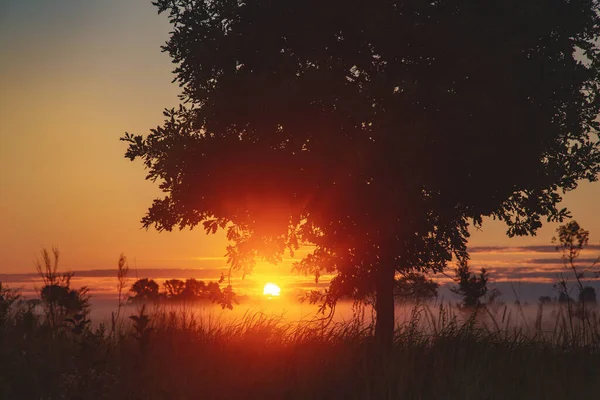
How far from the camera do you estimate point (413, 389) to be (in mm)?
10180

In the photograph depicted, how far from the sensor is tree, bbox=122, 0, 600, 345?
14.7 metres

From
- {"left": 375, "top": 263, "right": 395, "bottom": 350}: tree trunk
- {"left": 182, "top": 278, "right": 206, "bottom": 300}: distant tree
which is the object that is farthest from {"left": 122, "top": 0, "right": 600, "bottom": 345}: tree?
{"left": 182, "top": 278, "right": 206, "bottom": 300}: distant tree

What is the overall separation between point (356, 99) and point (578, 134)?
5.96 metres

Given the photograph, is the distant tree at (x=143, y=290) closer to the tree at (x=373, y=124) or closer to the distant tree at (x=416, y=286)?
the tree at (x=373, y=124)

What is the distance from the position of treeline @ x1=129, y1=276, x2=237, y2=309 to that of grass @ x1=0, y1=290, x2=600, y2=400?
1.40 ft

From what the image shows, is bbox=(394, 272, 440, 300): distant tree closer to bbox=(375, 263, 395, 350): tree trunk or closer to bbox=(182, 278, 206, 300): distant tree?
bbox=(375, 263, 395, 350): tree trunk

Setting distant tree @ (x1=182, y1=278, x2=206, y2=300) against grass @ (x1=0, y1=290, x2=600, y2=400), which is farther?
distant tree @ (x1=182, y1=278, x2=206, y2=300)

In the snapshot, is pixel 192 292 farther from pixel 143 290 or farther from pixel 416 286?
pixel 416 286

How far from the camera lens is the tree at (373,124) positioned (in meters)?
14.7

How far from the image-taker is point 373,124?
1486cm

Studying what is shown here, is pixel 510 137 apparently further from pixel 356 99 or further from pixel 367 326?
pixel 367 326

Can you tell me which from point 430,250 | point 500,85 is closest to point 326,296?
point 430,250

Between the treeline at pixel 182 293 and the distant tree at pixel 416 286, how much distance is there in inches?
172

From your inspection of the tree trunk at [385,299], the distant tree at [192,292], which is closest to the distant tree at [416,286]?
the tree trunk at [385,299]
